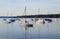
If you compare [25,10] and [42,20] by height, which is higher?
[25,10]

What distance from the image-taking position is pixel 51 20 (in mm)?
26234

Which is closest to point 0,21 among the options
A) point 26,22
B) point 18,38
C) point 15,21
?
point 15,21

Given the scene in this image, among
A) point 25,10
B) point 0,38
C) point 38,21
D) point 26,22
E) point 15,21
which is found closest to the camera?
point 0,38

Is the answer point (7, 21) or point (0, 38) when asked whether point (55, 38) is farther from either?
point (7, 21)

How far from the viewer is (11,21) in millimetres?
23969

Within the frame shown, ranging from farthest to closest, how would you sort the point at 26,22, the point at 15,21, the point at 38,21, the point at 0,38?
the point at 15,21
the point at 38,21
the point at 26,22
the point at 0,38

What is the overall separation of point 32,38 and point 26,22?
26.0 feet

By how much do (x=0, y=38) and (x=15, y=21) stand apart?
15666 mm

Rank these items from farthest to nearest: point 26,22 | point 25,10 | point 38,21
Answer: point 38,21, point 26,22, point 25,10

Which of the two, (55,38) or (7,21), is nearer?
(55,38)

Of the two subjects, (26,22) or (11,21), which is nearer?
(26,22)

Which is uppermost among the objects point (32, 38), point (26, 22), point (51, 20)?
point (32, 38)

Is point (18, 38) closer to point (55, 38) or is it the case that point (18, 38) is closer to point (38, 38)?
point (38, 38)

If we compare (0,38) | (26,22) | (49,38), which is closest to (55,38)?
(49,38)
